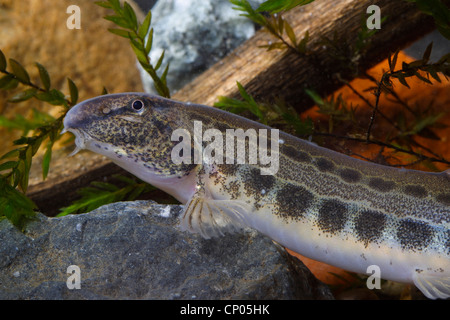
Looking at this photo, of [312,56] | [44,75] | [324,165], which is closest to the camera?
[324,165]

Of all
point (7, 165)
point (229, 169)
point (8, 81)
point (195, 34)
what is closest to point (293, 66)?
point (229, 169)

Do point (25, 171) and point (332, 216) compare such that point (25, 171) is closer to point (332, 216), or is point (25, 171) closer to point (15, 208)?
point (15, 208)

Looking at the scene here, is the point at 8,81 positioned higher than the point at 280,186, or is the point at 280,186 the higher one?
the point at 280,186

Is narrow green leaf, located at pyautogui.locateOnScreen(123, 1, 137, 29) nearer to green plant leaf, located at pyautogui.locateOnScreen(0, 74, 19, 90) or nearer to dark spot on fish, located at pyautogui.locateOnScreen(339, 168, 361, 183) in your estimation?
green plant leaf, located at pyautogui.locateOnScreen(0, 74, 19, 90)

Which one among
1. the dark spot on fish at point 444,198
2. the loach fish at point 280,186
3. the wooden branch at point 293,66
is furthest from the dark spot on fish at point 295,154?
the wooden branch at point 293,66
